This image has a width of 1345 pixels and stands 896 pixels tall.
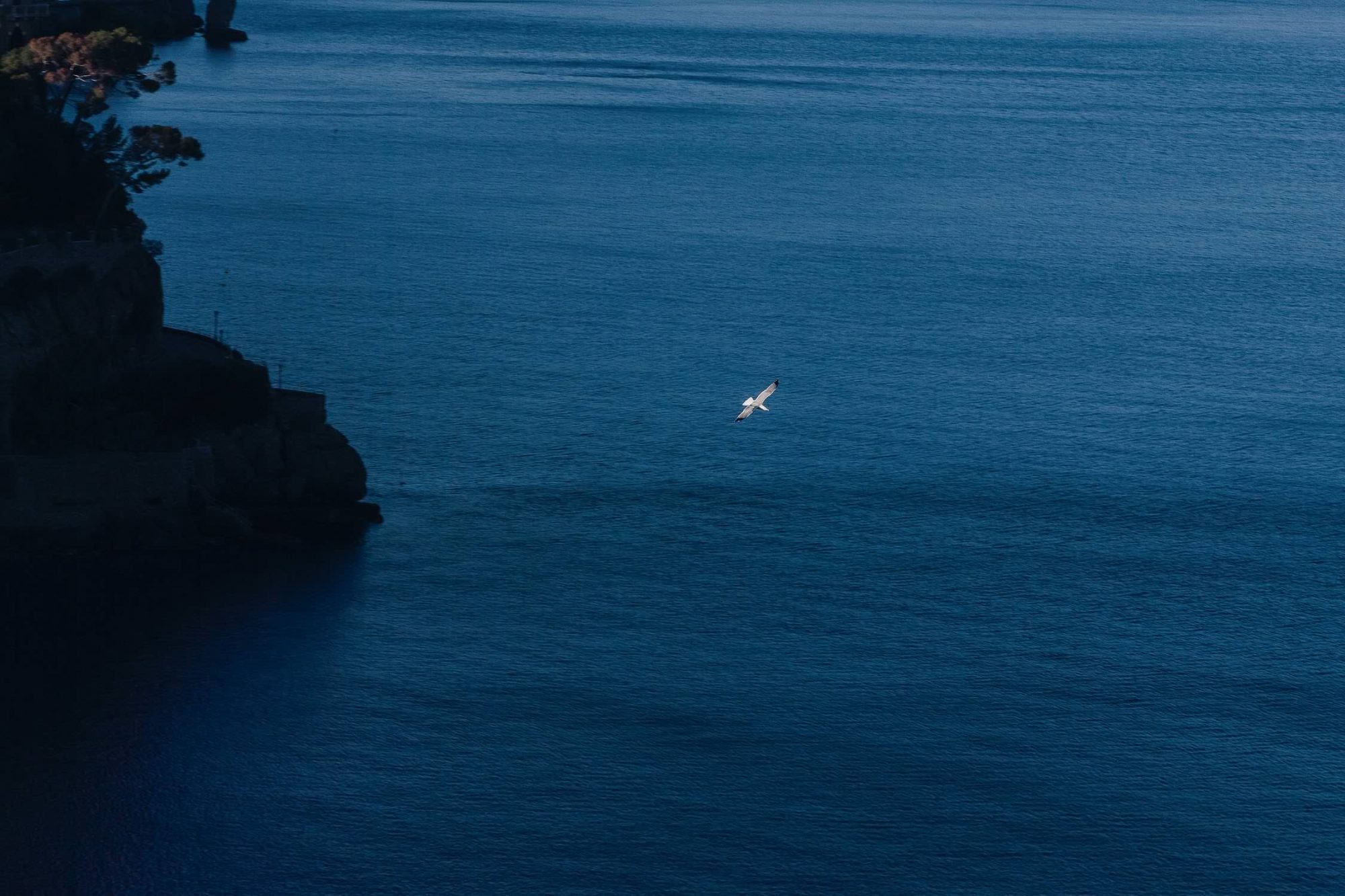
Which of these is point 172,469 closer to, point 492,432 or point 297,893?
point 492,432

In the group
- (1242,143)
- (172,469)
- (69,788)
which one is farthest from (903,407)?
(1242,143)

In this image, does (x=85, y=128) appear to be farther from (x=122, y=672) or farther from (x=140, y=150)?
(x=122, y=672)

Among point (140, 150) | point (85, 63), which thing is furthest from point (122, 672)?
point (85, 63)


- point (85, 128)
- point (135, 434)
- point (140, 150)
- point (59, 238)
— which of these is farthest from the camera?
point (85, 128)

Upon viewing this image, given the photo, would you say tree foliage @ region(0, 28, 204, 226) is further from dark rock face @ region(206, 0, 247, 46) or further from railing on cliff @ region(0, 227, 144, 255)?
dark rock face @ region(206, 0, 247, 46)

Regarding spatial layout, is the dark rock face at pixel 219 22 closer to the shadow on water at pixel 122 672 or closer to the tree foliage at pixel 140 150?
the tree foliage at pixel 140 150

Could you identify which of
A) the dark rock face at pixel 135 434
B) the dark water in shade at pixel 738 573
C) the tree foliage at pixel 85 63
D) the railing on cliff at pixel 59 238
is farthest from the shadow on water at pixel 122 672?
the tree foliage at pixel 85 63
